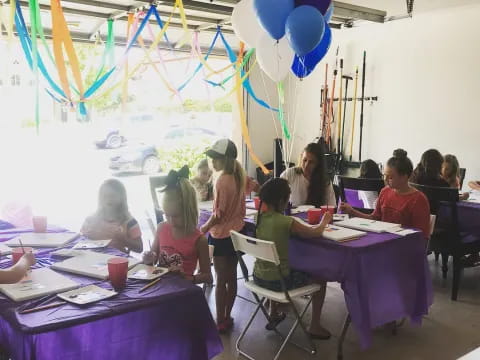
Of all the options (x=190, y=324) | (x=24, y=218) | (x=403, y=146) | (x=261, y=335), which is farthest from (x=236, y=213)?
(x=403, y=146)

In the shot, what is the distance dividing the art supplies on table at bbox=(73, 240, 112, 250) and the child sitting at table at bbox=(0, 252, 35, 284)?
530 mm

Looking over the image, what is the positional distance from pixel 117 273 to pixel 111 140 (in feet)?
19.1

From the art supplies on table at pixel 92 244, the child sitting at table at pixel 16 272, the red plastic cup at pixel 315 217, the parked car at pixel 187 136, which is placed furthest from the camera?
the parked car at pixel 187 136

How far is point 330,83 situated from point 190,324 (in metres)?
5.88

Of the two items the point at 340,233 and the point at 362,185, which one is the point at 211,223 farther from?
the point at 362,185

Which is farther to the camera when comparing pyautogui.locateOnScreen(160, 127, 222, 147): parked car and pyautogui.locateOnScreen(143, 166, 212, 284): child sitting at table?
pyautogui.locateOnScreen(160, 127, 222, 147): parked car

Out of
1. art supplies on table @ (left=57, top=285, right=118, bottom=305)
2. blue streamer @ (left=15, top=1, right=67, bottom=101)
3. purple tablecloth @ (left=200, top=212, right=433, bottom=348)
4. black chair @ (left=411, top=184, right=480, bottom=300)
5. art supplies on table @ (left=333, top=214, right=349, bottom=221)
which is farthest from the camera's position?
blue streamer @ (left=15, top=1, right=67, bottom=101)

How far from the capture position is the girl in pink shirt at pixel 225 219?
3.22 meters

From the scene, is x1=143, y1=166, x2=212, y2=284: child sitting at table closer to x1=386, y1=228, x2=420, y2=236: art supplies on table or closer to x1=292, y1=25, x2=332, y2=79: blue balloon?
x1=386, y1=228, x2=420, y2=236: art supplies on table

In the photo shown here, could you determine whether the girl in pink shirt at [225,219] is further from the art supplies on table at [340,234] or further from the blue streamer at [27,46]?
the blue streamer at [27,46]

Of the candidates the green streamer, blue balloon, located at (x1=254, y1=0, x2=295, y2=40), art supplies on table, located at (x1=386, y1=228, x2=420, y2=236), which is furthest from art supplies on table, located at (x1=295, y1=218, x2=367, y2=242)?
the green streamer

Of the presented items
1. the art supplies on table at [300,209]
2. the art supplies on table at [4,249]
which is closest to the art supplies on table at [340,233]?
the art supplies on table at [300,209]

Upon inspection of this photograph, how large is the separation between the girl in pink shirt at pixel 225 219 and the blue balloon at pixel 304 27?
878 mm

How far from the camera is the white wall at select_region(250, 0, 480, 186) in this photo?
571cm
